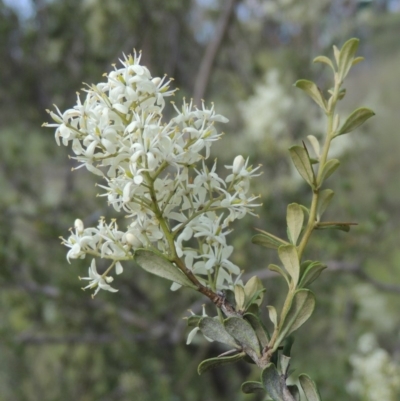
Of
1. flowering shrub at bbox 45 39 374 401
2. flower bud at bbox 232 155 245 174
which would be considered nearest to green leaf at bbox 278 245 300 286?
flowering shrub at bbox 45 39 374 401

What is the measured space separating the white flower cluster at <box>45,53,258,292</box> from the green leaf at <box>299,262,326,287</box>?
0.22 ft

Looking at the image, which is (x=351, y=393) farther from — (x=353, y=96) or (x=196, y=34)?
(x=353, y=96)

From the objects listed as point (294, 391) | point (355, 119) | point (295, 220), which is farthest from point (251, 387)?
point (355, 119)

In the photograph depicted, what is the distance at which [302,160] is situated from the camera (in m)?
0.50

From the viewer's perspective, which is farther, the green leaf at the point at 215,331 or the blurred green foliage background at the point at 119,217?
the blurred green foliage background at the point at 119,217

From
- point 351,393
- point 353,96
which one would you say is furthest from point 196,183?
point 353,96

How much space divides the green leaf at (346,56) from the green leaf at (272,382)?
0.26 meters

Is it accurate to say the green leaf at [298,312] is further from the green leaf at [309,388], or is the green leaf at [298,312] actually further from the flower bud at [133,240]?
the flower bud at [133,240]

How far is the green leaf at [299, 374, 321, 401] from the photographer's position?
457 millimetres

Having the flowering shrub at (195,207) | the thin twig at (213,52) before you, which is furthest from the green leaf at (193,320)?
the thin twig at (213,52)

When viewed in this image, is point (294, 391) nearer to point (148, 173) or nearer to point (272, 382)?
point (272, 382)

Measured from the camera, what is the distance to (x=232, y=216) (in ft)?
1.81

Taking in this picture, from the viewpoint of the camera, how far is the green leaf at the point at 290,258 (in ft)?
1.55

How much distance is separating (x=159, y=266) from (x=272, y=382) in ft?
0.42
